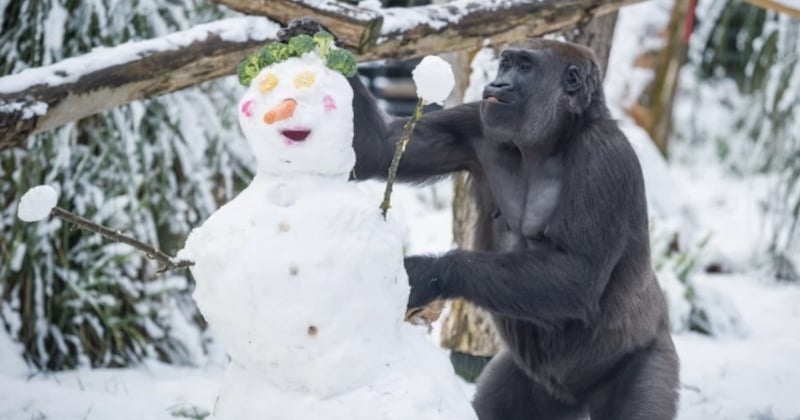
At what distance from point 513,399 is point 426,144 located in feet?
2.74

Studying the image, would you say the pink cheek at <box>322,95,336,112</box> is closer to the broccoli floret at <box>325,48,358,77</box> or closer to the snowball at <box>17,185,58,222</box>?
the broccoli floret at <box>325,48,358,77</box>

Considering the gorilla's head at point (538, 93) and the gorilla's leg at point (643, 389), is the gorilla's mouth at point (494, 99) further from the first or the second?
the gorilla's leg at point (643, 389)

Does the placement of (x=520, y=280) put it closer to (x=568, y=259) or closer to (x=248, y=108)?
(x=568, y=259)

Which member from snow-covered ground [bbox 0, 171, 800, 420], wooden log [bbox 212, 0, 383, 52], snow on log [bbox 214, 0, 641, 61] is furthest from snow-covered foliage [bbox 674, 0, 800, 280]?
wooden log [bbox 212, 0, 383, 52]

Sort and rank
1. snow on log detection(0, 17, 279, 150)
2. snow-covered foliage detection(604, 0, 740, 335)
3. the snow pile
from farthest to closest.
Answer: snow-covered foliage detection(604, 0, 740, 335) < the snow pile < snow on log detection(0, 17, 279, 150)

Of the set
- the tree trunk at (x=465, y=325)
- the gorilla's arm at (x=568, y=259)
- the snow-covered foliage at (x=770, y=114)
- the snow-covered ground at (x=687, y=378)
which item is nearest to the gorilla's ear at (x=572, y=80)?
the gorilla's arm at (x=568, y=259)

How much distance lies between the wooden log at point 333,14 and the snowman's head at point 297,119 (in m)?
1.08

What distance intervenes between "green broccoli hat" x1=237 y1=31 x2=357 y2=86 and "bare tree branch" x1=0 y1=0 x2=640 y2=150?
3.04 feet

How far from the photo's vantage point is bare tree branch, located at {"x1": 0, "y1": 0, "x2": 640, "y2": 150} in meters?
3.21

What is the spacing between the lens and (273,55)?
8.17 ft

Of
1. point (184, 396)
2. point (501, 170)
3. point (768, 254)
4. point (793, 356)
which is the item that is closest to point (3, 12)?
point (184, 396)

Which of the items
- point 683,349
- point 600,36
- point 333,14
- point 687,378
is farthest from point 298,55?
point 683,349

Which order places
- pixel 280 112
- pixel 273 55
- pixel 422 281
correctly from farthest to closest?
pixel 422 281, pixel 273 55, pixel 280 112

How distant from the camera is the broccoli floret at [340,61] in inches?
98.1
